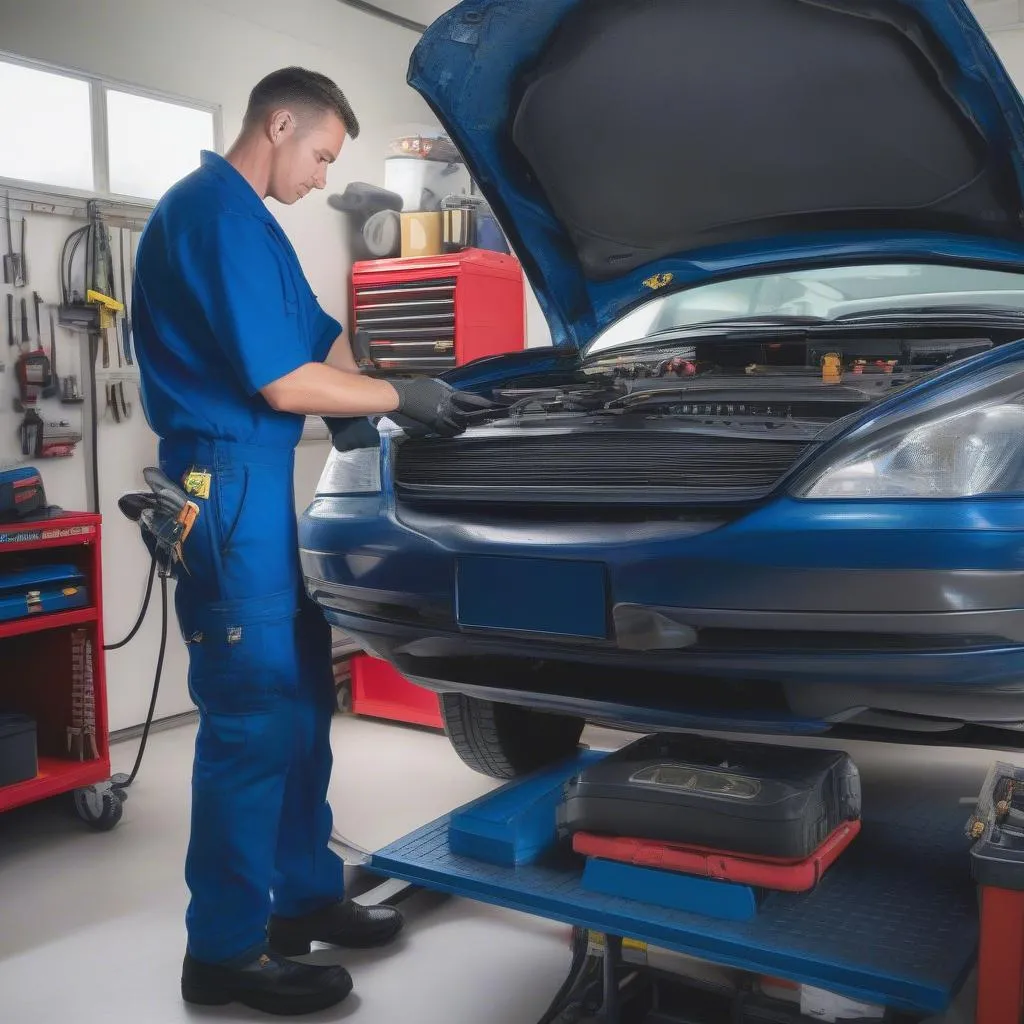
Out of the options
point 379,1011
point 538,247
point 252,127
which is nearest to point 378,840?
point 379,1011

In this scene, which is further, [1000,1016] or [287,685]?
[287,685]

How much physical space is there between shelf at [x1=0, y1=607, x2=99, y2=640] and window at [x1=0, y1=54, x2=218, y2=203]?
1.30m

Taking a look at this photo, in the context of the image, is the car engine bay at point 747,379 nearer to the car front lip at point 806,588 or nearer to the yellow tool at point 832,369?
the yellow tool at point 832,369

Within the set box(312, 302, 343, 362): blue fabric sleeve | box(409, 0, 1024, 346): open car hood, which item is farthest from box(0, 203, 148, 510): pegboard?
box(409, 0, 1024, 346): open car hood

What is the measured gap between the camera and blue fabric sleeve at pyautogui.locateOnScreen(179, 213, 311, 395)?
5.74 feet

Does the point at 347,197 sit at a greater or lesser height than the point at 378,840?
greater

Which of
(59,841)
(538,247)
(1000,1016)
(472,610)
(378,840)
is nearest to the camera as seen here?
(1000,1016)

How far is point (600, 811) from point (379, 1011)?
55cm

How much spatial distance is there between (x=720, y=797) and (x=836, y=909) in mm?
218

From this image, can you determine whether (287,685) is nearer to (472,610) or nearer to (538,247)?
(472,610)

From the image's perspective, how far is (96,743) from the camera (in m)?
2.86

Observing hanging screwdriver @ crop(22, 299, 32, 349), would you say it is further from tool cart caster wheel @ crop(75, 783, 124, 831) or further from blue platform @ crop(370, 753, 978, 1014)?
blue platform @ crop(370, 753, 978, 1014)

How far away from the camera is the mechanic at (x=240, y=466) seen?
179 centimetres

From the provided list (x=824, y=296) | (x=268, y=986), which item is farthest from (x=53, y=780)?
(x=824, y=296)
